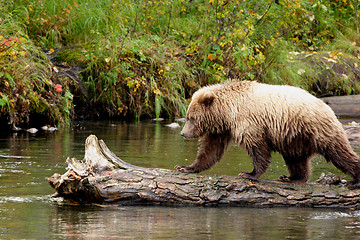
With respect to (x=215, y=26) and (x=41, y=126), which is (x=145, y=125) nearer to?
(x=41, y=126)

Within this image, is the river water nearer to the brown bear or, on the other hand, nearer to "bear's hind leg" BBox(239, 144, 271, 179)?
"bear's hind leg" BBox(239, 144, 271, 179)

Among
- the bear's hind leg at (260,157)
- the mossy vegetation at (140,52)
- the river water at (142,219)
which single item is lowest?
the river water at (142,219)

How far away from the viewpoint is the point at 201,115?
6336mm

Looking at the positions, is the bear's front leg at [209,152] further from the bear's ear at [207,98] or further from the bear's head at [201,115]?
the bear's ear at [207,98]

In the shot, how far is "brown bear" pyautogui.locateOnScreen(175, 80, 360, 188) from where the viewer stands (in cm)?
582

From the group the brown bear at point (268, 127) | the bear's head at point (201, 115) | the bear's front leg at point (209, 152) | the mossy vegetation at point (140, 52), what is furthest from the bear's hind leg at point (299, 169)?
the mossy vegetation at point (140, 52)

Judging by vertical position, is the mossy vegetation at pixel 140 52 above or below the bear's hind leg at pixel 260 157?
above

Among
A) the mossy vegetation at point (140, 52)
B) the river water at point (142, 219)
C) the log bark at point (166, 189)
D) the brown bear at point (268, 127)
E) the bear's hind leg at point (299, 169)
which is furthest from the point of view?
the mossy vegetation at point (140, 52)

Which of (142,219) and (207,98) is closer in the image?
(142,219)

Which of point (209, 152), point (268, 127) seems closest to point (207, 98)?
point (209, 152)

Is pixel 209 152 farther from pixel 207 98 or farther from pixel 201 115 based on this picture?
pixel 207 98

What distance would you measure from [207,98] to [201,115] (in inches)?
7.8

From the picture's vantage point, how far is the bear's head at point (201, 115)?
6.30 metres

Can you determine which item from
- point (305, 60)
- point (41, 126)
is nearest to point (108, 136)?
point (41, 126)
